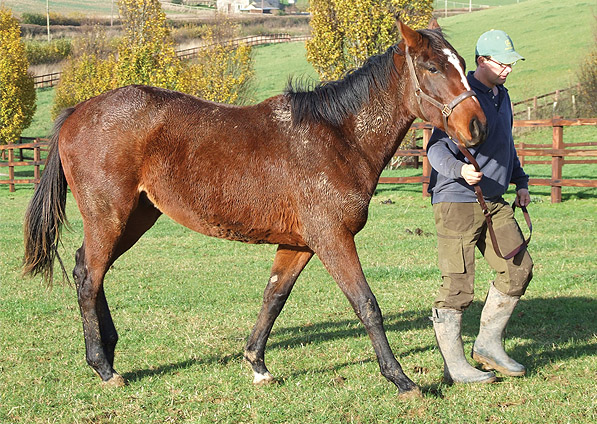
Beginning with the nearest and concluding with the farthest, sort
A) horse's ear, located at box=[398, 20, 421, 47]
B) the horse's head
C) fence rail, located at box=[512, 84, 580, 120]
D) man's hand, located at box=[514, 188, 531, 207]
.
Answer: the horse's head < horse's ear, located at box=[398, 20, 421, 47] < man's hand, located at box=[514, 188, 531, 207] < fence rail, located at box=[512, 84, 580, 120]

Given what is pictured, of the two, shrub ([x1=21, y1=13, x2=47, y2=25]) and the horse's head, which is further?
shrub ([x1=21, y1=13, x2=47, y2=25])

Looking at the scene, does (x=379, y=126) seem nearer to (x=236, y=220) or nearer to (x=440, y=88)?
(x=440, y=88)

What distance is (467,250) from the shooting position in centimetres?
433

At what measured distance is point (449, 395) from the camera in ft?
13.5

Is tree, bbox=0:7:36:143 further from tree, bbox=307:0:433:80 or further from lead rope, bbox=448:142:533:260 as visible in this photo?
lead rope, bbox=448:142:533:260

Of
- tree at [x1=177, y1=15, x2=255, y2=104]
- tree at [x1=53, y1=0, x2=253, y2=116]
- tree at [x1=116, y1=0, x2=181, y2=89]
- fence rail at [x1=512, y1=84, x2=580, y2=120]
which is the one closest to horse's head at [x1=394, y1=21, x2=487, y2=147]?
tree at [x1=53, y1=0, x2=253, y2=116]

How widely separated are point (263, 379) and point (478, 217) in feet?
6.40

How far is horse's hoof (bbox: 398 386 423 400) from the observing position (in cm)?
398

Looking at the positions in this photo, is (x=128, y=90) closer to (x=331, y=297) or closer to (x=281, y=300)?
(x=281, y=300)

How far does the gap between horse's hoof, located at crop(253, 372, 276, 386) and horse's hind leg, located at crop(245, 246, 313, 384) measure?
62 millimetres

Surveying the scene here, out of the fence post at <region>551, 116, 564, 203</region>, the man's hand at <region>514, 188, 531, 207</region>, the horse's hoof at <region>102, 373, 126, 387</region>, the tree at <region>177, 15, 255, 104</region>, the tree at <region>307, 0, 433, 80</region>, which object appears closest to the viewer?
the horse's hoof at <region>102, 373, 126, 387</region>

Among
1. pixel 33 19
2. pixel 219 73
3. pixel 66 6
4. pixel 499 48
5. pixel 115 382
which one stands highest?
pixel 66 6

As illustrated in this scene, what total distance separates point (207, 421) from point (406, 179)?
1285 cm

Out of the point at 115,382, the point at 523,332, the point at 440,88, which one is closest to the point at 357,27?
the point at 523,332
